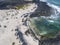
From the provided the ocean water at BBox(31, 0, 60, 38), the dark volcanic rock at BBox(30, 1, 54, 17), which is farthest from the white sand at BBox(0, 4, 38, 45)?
the ocean water at BBox(31, 0, 60, 38)

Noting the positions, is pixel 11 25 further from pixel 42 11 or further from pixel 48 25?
pixel 42 11

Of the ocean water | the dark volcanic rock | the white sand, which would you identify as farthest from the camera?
the dark volcanic rock

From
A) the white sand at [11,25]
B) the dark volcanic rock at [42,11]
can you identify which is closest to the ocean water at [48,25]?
the dark volcanic rock at [42,11]

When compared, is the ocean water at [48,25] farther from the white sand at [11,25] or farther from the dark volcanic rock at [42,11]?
the white sand at [11,25]

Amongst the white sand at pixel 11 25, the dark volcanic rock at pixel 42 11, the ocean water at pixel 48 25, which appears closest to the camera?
the ocean water at pixel 48 25

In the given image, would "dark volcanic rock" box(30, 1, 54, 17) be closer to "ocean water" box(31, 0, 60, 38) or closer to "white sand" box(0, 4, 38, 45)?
"ocean water" box(31, 0, 60, 38)

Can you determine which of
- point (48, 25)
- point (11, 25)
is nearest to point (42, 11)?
point (48, 25)

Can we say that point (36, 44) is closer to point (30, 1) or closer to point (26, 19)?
point (26, 19)

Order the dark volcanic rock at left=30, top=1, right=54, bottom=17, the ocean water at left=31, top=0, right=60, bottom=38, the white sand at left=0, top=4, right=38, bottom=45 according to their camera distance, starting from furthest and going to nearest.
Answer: the dark volcanic rock at left=30, top=1, right=54, bottom=17
the white sand at left=0, top=4, right=38, bottom=45
the ocean water at left=31, top=0, right=60, bottom=38

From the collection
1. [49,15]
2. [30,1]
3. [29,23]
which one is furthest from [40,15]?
[30,1]
